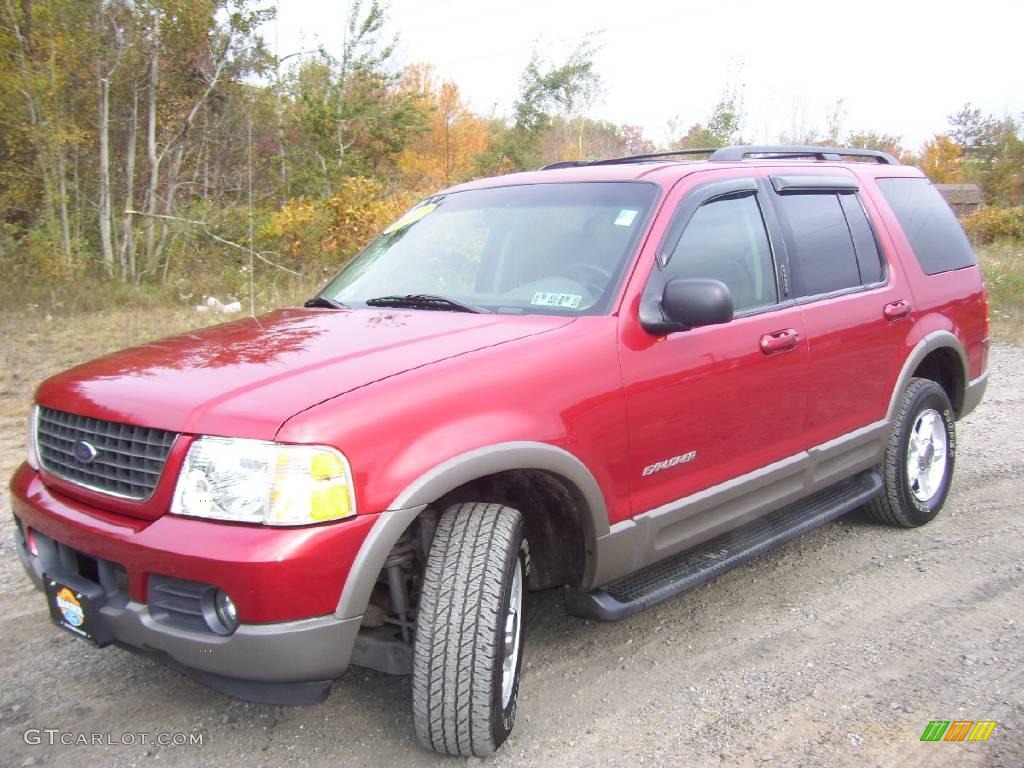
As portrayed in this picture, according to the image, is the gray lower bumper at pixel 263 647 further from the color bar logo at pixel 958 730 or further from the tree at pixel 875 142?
the tree at pixel 875 142

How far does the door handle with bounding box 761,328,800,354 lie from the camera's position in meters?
3.55

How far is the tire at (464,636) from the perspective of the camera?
249cm

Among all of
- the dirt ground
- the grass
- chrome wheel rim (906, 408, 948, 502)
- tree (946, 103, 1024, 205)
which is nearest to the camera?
the dirt ground

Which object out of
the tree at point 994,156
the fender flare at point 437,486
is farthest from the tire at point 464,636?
the tree at point 994,156

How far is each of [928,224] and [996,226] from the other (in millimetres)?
23661

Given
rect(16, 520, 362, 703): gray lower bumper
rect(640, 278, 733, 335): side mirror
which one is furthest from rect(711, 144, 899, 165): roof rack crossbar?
rect(16, 520, 362, 703): gray lower bumper

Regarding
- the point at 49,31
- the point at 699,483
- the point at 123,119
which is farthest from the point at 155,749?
the point at 123,119

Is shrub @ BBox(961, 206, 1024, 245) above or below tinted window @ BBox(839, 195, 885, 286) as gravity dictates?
below

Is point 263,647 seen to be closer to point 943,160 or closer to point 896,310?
point 896,310

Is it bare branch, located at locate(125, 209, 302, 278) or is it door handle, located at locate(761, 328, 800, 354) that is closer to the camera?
door handle, located at locate(761, 328, 800, 354)

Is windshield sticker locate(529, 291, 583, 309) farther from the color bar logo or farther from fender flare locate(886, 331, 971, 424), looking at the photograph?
fender flare locate(886, 331, 971, 424)

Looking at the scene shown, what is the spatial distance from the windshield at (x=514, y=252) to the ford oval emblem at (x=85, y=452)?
128 cm

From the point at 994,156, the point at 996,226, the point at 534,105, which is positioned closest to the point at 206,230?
the point at 534,105

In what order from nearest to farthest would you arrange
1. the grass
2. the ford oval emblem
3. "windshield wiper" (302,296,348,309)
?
1. the ford oval emblem
2. "windshield wiper" (302,296,348,309)
3. the grass
